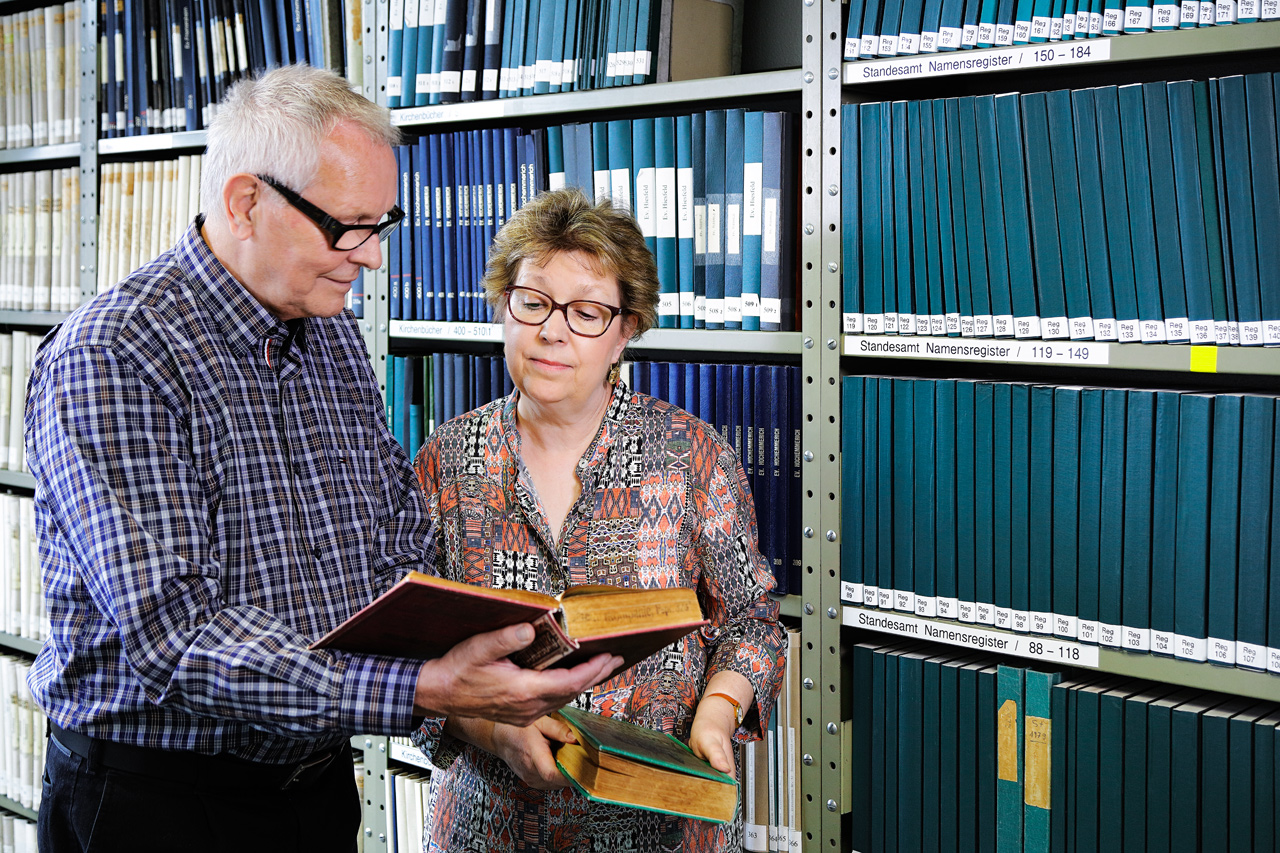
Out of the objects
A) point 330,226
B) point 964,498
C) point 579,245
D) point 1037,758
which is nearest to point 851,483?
point 964,498

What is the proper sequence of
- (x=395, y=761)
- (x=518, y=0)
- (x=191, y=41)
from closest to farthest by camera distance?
(x=518, y=0) < (x=395, y=761) < (x=191, y=41)

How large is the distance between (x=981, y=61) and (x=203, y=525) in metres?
1.33

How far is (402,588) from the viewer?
1.02 meters

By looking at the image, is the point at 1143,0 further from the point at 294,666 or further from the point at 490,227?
the point at 294,666

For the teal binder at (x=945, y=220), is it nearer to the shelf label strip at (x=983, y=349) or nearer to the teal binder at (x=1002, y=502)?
the shelf label strip at (x=983, y=349)

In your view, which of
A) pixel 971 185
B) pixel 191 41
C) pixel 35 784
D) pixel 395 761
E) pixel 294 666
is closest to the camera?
pixel 294 666

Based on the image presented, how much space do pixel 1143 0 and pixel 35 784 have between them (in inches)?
130

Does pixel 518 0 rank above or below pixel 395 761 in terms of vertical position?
above

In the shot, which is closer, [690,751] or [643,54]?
[690,751]

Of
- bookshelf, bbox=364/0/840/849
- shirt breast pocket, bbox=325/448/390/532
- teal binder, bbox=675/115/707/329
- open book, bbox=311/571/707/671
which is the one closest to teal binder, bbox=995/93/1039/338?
bookshelf, bbox=364/0/840/849

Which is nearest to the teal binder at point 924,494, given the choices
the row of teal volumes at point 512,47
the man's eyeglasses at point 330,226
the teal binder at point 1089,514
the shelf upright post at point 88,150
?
the teal binder at point 1089,514

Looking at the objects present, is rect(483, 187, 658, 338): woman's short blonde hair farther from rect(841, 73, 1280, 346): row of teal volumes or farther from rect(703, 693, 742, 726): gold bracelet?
rect(703, 693, 742, 726): gold bracelet

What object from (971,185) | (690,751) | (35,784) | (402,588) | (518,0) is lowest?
(35,784)

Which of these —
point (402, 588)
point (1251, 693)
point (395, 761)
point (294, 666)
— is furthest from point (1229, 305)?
point (395, 761)
